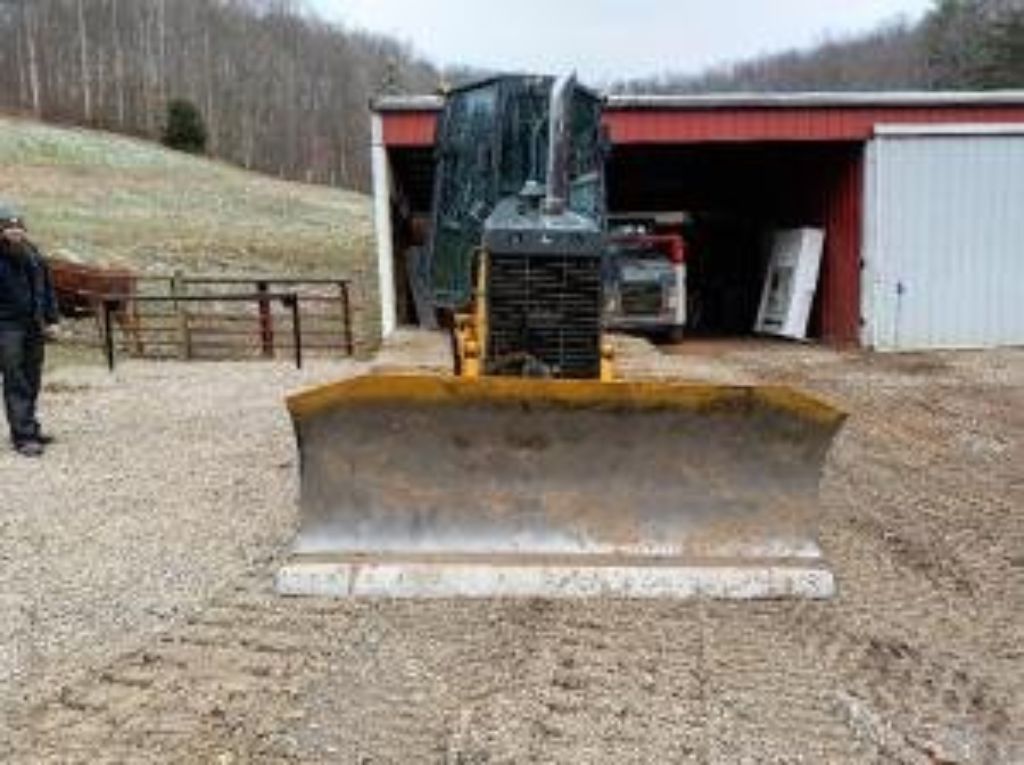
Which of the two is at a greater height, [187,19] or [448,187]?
[187,19]

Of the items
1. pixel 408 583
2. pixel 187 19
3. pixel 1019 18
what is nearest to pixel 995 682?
pixel 408 583

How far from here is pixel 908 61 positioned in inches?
3944

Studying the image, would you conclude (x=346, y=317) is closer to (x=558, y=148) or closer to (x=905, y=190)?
(x=905, y=190)

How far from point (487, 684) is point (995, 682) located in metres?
1.89

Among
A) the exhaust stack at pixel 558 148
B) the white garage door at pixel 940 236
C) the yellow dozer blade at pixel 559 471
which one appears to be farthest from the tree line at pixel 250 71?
the yellow dozer blade at pixel 559 471

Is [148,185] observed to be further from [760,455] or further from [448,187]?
[760,455]

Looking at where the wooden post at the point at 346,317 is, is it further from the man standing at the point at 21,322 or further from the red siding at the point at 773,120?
the man standing at the point at 21,322

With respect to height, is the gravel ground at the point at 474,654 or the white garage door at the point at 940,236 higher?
the white garage door at the point at 940,236

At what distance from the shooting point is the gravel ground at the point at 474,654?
5258mm

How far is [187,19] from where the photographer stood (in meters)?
86.5

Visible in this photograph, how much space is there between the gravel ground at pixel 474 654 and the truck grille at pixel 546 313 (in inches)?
61.1

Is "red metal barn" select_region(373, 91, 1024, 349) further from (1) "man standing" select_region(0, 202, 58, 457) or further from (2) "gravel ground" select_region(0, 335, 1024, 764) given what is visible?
(2) "gravel ground" select_region(0, 335, 1024, 764)

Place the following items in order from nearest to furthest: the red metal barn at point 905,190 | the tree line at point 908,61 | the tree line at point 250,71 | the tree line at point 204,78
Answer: the red metal barn at point 905,190, the tree line at point 908,61, the tree line at point 250,71, the tree line at point 204,78

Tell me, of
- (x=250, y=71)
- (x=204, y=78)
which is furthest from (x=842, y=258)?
(x=250, y=71)
